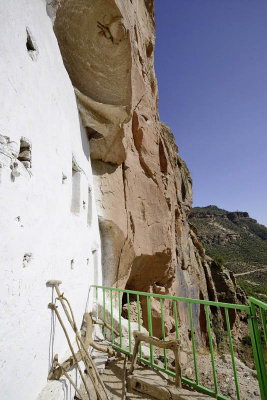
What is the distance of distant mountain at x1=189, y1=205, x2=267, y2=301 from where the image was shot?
162 ft

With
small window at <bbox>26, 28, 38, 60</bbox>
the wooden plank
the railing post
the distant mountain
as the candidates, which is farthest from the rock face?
the distant mountain

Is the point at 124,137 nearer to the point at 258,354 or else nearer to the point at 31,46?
the point at 31,46

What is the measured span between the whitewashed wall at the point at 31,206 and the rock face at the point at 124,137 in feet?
7.01

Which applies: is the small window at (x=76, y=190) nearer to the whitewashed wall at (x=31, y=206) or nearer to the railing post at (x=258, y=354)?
the whitewashed wall at (x=31, y=206)

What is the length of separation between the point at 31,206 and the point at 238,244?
7366 cm

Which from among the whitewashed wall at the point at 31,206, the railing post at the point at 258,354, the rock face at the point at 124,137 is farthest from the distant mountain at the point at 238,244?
the whitewashed wall at the point at 31,206

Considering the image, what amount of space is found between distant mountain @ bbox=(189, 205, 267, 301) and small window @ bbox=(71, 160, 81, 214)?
38097mm

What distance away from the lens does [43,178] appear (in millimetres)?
3195

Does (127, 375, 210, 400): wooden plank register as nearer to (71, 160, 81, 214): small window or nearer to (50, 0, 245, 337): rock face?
(71, 160, 81, 214): small window

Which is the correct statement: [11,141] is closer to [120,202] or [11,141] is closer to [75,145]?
[75,145]

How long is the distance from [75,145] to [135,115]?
6.63 metres

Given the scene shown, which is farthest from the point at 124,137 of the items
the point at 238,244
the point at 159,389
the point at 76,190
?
the point at 238,244

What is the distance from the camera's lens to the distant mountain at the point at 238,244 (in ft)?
162

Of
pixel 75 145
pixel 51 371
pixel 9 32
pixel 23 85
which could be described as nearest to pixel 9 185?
pixel 23 85
